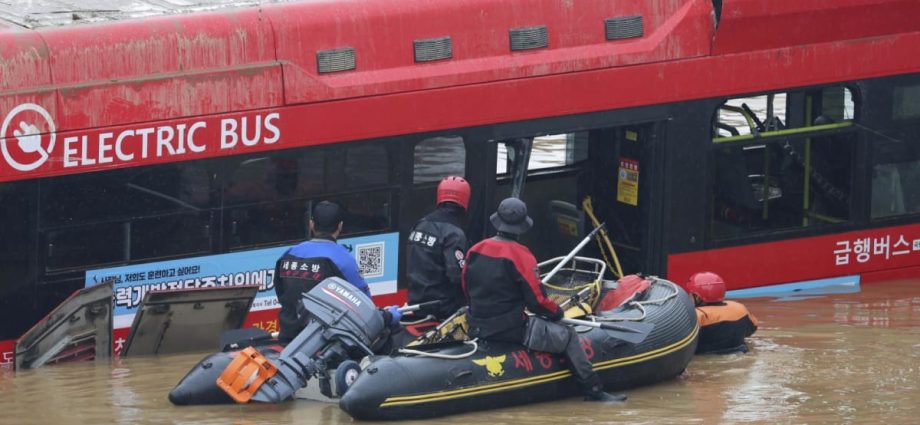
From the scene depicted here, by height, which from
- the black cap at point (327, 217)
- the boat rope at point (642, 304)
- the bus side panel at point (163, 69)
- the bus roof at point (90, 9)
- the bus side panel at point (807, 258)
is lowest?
the bus side panel at point (807, 258)

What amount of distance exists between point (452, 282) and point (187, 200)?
2023 millimetres

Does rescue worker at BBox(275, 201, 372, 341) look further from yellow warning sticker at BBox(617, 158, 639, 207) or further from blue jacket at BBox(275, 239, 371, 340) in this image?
yellow warning sticker at BBox(617, 158, 639, 207)

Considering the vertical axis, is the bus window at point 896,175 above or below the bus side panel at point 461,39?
below

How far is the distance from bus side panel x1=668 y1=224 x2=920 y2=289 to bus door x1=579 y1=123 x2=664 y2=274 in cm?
25

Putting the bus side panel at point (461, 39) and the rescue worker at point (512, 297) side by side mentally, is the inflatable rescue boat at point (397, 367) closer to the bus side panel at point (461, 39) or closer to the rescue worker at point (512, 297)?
the rescue worker at point (512, 297)

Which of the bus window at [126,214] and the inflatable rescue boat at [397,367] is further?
the bus window at [126,214]

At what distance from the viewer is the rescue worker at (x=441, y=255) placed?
10.7 m

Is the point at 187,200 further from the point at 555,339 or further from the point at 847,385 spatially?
the point at 847,385

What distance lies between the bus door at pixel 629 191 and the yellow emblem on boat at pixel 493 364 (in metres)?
3.52

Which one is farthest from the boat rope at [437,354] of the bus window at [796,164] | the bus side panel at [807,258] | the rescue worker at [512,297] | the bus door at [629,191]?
the bus window at [796,164]

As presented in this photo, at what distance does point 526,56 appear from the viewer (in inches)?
501

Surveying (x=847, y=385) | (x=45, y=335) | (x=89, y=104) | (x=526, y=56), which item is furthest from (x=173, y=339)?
(x=847, y=385)

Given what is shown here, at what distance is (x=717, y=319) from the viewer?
11727 millimetres

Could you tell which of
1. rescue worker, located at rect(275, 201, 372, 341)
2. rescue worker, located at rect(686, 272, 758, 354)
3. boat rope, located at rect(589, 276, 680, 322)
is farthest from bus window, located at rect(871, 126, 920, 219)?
rescue worker, located at rect(275, 201, 372, 341)
